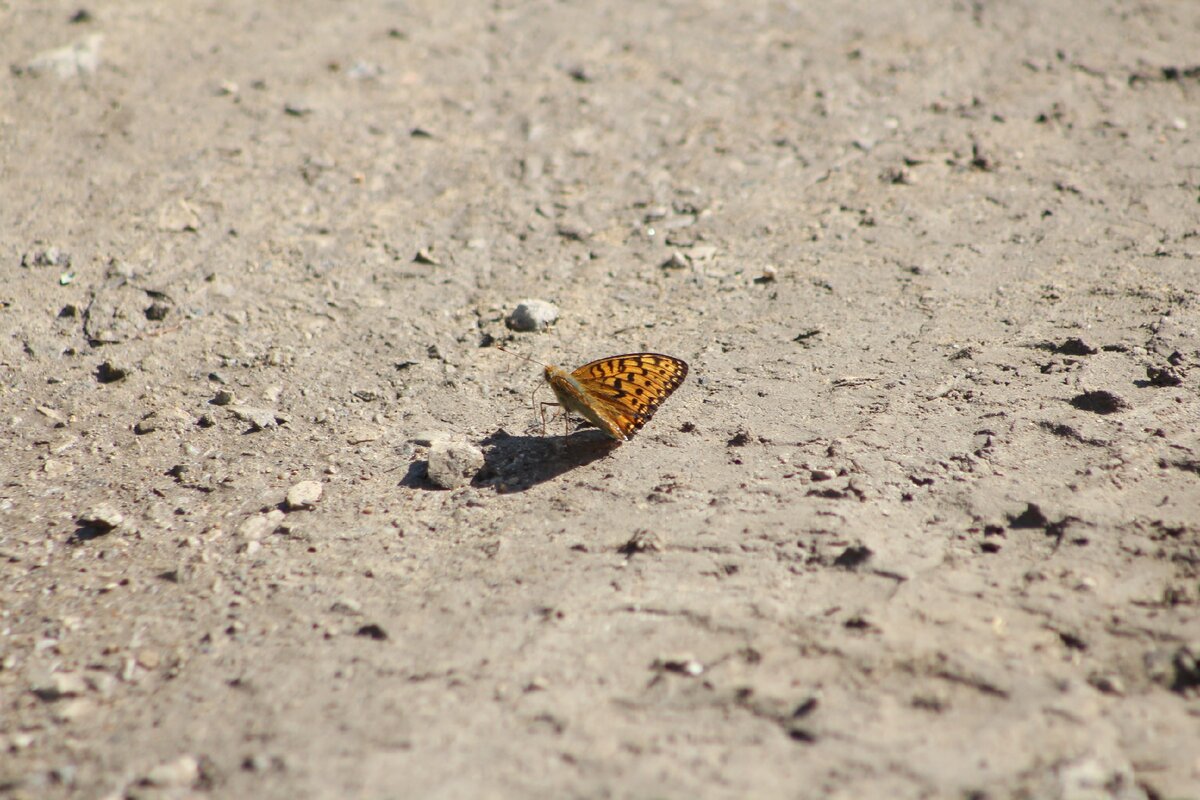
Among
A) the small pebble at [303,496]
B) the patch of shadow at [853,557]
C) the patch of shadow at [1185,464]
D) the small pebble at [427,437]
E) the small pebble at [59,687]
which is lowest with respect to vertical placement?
the small pebble at [59,687]

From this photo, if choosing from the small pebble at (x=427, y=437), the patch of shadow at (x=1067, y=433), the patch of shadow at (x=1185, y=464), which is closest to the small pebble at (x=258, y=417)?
the small pebble at (x=427, y=437)

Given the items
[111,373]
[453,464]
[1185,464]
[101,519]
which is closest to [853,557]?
[1185,464]

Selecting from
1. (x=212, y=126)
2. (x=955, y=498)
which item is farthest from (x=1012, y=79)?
(x=212, y=126)

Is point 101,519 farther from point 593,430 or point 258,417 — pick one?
point 593,430

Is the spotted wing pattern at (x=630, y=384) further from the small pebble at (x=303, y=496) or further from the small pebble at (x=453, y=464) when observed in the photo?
the small pebble at (x=303, y=496)

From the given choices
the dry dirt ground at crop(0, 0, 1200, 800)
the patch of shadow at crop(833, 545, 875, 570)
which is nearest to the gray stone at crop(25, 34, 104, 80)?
the dry dirt ground at crop(0, 0, 1200, 800)

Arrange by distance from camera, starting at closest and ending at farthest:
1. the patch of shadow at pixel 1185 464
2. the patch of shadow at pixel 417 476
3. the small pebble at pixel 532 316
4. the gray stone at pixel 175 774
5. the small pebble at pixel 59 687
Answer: the gray stone at pixel 175 774 < the small pebble at pixel 59 687 < the patch of shadow at pixel 1185 464 < the patch of shadow at pixel 417 476 < the small pebble at pixel 532 316

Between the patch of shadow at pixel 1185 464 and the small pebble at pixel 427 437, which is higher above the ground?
the patch of shadow at pixel 1185 464
